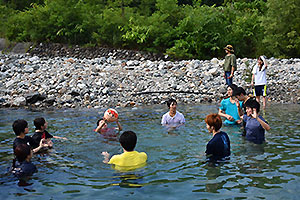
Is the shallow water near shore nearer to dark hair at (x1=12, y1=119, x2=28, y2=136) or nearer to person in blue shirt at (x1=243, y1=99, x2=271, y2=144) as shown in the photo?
person in blue shirt at (x1=243, y1=99, x2=271, y2=144)

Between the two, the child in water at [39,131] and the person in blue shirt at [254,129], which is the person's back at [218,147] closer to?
the person in blue shirt at [254,129]

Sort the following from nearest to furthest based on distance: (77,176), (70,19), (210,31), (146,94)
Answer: (77,176), (146,94), (210,31), (70,19)

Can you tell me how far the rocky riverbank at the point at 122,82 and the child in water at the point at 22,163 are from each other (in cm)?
939

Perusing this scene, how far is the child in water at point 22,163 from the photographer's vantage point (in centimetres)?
670

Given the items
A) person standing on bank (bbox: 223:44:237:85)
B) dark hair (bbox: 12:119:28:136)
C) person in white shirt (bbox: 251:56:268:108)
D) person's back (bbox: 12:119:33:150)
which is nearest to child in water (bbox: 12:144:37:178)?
person's back (bbox: 12:119:33:150)

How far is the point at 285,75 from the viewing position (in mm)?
19469

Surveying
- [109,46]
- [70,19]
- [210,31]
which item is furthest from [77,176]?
[70,19]

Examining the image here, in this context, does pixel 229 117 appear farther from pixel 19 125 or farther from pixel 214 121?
pixel 19 125

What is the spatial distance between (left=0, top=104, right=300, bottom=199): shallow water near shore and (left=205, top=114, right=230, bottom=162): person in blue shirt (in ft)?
0.84

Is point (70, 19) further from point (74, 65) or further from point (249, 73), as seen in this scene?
point (249, 73)

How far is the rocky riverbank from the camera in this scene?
16984mm

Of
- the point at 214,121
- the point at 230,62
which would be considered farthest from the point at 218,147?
the point at 230,62

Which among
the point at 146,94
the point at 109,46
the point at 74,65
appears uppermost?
the point at 109,46

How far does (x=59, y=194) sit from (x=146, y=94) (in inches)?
470
